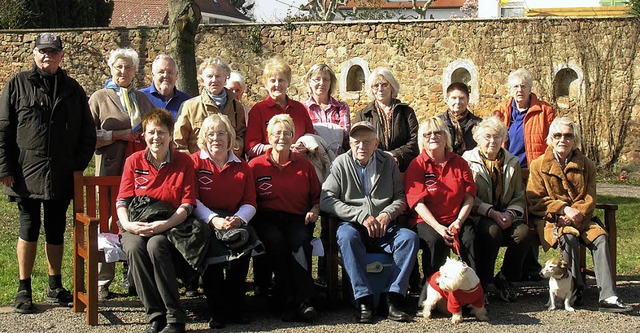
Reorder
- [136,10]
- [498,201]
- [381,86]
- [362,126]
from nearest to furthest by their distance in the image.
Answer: [362,126] < [498,201] < [381,86] < [136,10]

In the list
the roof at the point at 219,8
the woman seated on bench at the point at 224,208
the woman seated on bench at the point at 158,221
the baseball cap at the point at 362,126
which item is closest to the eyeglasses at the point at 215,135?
the woman seated on bench at the point at 224,208

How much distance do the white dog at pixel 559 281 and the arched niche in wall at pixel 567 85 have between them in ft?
31.9

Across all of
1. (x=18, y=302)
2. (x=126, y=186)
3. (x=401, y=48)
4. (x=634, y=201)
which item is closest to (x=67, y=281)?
(x=18, y=302)

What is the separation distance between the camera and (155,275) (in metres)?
5.30

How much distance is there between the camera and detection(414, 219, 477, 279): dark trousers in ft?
19.5

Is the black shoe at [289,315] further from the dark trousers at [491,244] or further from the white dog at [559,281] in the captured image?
the white dog at [559,281]

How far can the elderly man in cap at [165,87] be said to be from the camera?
650cm

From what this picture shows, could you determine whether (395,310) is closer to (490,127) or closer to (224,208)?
(224,208)

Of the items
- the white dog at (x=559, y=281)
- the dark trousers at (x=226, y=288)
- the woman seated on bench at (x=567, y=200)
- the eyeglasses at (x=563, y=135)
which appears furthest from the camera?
the eyeglasses at (x=563, y=135)

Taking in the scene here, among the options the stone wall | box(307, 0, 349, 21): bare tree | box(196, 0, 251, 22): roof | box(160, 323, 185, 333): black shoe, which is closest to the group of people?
box(160, 323, 185, 333): black shoe

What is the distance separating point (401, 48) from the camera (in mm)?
15664

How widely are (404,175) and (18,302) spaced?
8.93ft

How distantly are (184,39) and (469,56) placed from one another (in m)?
6.19

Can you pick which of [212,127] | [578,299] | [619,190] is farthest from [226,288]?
[619,190]
